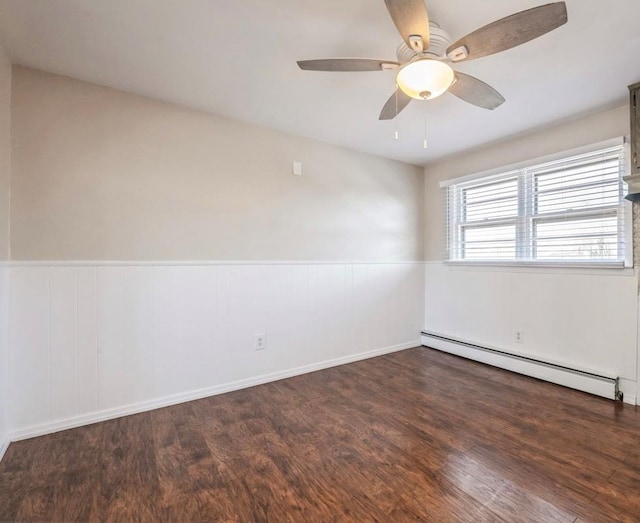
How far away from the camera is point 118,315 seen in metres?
2.25

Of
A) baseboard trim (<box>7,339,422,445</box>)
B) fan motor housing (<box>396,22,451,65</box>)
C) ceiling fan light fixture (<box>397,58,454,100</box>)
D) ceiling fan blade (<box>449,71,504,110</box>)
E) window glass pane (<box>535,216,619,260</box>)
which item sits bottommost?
baseboard trim (<box>7,339,422,445</box>)

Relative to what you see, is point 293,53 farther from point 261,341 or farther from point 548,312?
point 548,312

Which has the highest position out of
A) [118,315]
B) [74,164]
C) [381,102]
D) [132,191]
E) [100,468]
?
[381,102]

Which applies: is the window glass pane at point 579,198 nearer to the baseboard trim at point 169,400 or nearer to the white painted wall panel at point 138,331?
the baseboard trim at point 169,400

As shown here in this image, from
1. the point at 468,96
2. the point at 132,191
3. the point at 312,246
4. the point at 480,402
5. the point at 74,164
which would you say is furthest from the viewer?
the point at 312,246

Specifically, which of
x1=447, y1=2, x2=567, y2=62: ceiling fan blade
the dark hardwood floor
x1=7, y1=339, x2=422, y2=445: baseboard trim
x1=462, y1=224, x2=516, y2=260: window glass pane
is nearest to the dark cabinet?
x1=462, y1=224, x2=516, y2=260: window glass pane

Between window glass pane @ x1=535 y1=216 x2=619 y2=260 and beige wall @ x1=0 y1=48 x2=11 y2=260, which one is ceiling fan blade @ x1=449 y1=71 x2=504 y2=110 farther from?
beige wall @ x1=0 y1=48 x2=11 y2=260

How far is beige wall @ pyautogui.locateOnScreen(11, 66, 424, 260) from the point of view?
A: 6.66ft

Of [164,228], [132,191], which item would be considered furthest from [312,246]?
[132,191]

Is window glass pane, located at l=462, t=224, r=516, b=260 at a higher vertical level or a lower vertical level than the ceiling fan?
lower

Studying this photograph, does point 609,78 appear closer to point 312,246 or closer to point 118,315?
point 312,246

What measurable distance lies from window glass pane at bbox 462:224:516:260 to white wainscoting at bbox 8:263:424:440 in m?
1.25

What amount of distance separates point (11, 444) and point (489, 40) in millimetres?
3366

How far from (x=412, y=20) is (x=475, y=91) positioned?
27.0 inches
